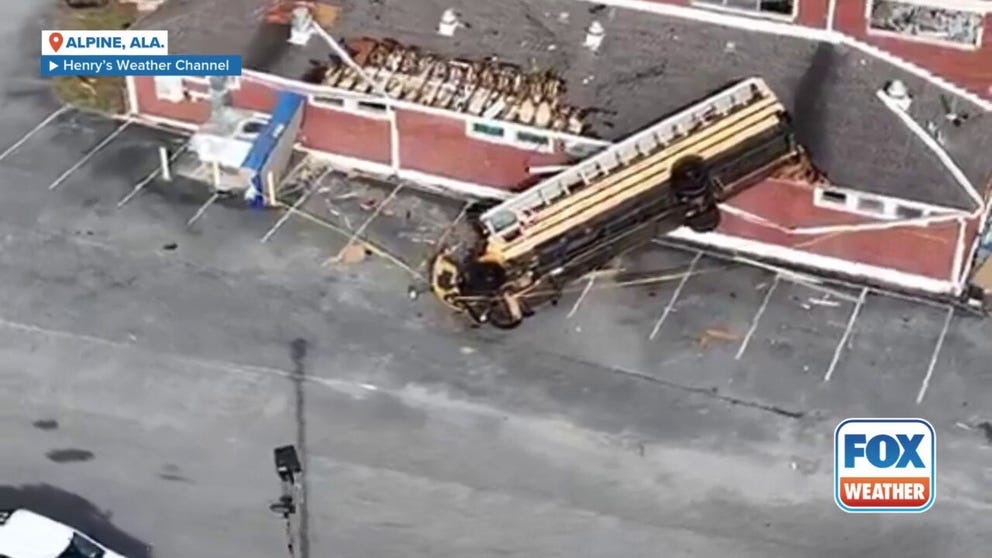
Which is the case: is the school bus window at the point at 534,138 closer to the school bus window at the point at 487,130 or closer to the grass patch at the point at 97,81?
the school bus window at the point at 487,130

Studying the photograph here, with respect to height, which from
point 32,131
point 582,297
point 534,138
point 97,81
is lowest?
point 582,297

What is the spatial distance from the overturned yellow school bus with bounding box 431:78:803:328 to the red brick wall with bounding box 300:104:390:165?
12.1 feet

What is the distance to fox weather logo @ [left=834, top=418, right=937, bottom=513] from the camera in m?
29.4

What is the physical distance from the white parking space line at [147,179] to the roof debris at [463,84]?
11.7 ft

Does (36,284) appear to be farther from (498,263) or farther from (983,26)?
(983,26)

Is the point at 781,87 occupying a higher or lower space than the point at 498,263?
higher

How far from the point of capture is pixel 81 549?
2722 centimetres

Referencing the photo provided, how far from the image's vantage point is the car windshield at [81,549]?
2708 centimetres

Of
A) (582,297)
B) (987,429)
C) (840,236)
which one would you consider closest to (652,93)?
(582,297)

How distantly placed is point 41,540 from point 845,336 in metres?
14.2

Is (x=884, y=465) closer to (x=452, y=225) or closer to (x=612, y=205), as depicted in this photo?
(x=612, y=205)

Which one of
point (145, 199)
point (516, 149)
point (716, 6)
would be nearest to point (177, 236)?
point (145, 199)

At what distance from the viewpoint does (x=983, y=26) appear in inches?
1321

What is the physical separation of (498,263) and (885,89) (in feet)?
26.6
